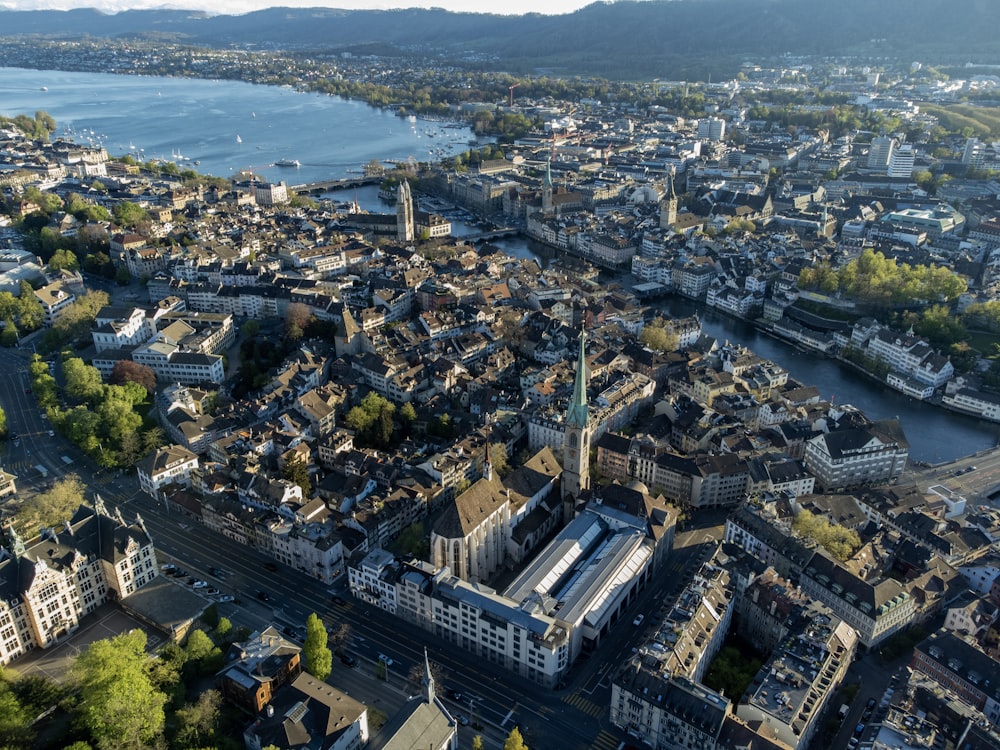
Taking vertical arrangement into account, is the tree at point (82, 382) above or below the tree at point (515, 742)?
above

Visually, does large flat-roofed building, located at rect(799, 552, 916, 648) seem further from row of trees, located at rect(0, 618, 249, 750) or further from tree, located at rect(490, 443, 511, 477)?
row of trees, located at rect(0, 618, 249, 750)

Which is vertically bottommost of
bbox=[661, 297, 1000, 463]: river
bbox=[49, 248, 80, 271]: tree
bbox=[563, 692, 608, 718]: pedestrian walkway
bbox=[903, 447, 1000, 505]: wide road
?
bbox=[661, 297, 1000, 463]: river

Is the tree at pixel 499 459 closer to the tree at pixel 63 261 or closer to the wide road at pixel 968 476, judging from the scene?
the wide road at pixel 968 476

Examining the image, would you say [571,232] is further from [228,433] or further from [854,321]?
[228,433]

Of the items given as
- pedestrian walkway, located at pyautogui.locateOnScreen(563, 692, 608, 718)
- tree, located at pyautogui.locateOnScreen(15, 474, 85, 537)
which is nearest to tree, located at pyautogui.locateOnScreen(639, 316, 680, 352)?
pedestrian walkway, located at pyautogui.locateOnScreen(563, 692, 608, 718)

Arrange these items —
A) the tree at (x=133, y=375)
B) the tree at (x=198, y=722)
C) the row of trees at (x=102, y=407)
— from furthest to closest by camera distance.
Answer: the tree at (x=133, y=375), the row of trees at (x=102, y=407), the tree at (x=198, y=722)

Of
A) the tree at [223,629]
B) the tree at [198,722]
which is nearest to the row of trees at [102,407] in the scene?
the tree at [223,629]
